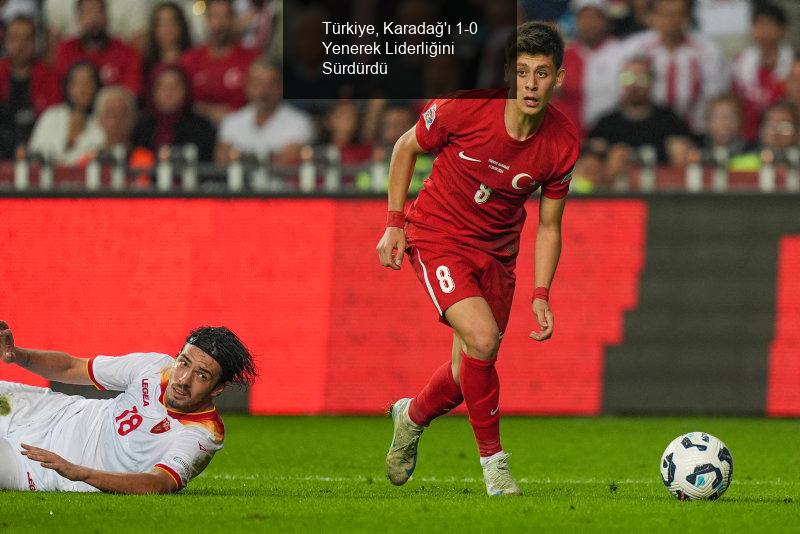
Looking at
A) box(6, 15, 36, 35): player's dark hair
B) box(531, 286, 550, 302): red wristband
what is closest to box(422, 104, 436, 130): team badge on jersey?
box(531, 286, 550, 302): red wristband

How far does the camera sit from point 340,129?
42.5 feet

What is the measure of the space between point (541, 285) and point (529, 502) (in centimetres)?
108

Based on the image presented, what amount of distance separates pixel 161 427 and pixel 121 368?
16.8 inches

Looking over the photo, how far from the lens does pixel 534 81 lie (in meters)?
6.89

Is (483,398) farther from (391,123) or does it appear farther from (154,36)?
(154,36)

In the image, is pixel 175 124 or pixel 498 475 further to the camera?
pixel 175 124

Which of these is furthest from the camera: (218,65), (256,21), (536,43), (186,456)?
(256,21)

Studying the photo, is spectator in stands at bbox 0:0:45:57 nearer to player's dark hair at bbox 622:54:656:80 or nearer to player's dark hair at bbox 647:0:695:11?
player's dark hair at bbox 622:54:656:80

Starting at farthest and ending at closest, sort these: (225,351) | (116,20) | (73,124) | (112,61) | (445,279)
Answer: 1. (116,20)
2. (112,61)
3. (73,124)
4. (445,279)
5. (225,351)

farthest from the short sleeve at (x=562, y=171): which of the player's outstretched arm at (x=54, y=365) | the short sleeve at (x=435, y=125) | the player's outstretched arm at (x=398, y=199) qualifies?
the player's outstretched arm at (x=54, y=365)

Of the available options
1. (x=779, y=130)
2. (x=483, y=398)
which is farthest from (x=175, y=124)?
(x=483, y=398)

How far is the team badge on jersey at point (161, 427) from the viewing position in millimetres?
6812

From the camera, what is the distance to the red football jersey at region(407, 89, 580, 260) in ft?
23.2

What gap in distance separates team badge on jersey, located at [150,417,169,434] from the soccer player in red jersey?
1250mm
